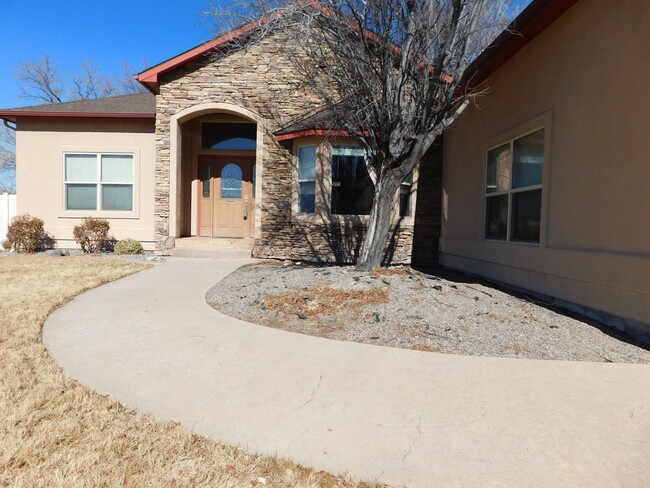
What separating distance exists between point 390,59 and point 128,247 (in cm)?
881

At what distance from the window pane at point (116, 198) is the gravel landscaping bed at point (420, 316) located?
6.93 m

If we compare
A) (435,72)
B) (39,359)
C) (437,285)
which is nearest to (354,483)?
(39,359)

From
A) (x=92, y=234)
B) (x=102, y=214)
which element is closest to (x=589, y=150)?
(x=92, y=234)

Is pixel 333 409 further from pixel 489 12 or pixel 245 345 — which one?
pixel 489 12

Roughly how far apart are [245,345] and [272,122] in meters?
8.08

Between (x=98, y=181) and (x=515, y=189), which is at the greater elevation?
(x=98, y=181)

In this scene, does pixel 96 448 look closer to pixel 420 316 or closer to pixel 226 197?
pixel 420 316

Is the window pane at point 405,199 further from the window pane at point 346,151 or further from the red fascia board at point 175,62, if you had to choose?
the red fascia board at point 175,62

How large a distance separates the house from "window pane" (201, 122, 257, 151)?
0.04 m

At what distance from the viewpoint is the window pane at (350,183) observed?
10.5 meters

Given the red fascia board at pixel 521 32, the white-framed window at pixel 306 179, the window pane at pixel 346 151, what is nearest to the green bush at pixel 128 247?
the white-framed window at pixel 306 179

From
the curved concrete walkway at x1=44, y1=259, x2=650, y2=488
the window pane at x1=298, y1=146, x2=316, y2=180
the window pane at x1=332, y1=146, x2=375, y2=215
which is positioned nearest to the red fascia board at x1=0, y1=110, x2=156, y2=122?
the window pane at x1=298, y1=146, x2=316, y2=180

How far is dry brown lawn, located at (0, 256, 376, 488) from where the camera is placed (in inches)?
83.1

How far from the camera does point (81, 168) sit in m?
12.5
